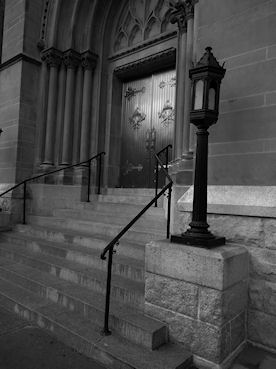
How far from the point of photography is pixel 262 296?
3.11 m

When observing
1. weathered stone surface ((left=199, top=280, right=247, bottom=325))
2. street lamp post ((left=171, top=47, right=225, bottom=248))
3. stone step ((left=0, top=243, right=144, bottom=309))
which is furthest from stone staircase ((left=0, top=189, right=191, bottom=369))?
street lamp post ((left=171, top=47, right=225, bottom=248))

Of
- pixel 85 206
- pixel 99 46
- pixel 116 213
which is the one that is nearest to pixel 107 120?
pixel 99 46

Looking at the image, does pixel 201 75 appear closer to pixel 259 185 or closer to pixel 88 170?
pixel 259 185

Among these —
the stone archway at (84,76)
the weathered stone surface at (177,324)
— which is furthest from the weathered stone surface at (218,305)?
the stone archway at (84,76)

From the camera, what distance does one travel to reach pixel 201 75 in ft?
9.98

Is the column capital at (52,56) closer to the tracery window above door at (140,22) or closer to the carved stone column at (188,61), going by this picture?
the tracery window above door at (140,22)

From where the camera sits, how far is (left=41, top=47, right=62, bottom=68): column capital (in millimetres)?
7823

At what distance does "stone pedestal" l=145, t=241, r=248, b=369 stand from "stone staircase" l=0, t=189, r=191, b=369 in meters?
0.16

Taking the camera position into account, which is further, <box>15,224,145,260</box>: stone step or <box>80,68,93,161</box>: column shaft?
<box>80,68,93,161</box>: column shaft

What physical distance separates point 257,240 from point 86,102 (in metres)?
5.91

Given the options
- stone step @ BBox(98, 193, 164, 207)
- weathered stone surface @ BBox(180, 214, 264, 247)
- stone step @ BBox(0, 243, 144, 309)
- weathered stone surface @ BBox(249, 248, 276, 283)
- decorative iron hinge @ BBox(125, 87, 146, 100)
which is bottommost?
stone step @ BBox(0, 243, 144, 309)

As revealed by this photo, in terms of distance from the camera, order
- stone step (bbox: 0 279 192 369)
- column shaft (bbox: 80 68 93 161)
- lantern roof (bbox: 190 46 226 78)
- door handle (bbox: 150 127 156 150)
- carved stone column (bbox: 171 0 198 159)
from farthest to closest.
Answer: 1. column shaft (bbox: 80 68 93 161)
2. door handle (bbox: 150 127 156 150)
3. carved stone column (bbox: 171 0 198 159)
4. lantern roof (bbox: 190 46 226 78)
5. stone step (bbox: 0 279 192 369)

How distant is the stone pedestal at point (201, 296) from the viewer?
9.04ft

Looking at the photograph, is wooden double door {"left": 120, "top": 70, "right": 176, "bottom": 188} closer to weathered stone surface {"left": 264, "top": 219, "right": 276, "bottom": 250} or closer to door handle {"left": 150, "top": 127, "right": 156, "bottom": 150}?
door handle {"left": 150, "top": 127, "right": 156, "bottom": 150}
